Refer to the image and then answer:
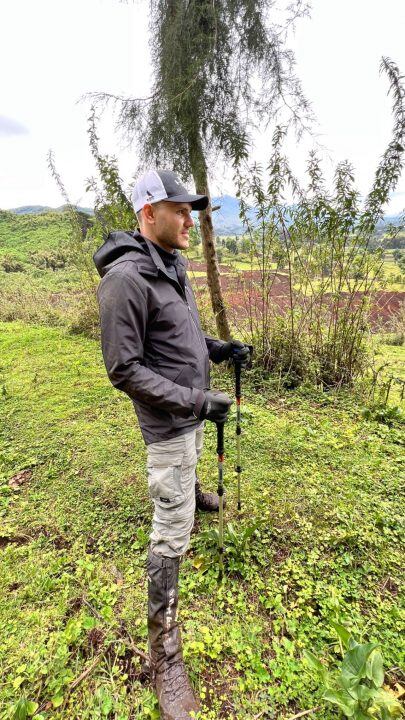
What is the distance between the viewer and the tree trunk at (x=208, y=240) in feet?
13.0

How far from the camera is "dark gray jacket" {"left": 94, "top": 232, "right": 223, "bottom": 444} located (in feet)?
5.15

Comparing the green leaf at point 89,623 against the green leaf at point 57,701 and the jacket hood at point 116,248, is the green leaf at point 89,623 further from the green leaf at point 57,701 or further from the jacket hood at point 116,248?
the jacket hood at point 116,248

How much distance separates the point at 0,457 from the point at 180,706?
9.97ft

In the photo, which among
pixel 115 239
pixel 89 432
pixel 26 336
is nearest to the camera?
pixel 115 239

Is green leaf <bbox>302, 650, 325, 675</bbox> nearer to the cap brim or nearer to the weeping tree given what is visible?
the cap brim

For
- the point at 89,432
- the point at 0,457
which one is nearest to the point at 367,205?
the point at 89,432

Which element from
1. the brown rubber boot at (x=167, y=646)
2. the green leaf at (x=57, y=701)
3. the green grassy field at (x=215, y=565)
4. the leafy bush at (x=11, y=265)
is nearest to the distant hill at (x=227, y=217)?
the green grassy field at (x=215, y=565)

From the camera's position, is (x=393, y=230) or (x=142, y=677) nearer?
(x=142, y=677)

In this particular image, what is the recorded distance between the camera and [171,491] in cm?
180

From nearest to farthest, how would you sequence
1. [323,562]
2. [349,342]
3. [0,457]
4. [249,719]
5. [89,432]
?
[249,719] → [323,562] → [0,457] → [89,432] → [349,342]

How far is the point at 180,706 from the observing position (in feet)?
5.38

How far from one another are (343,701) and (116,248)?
2.23m

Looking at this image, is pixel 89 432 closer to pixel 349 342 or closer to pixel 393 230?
pixel 349 342

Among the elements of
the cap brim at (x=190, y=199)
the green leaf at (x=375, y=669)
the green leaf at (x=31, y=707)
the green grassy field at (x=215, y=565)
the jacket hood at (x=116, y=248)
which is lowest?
the green grassy field at (x=215, y=565)
